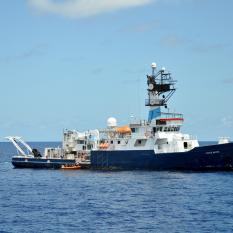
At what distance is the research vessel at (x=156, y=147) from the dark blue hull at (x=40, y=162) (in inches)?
232

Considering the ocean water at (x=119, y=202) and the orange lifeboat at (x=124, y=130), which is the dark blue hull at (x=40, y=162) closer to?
the ocean water at (x=119, y=202)

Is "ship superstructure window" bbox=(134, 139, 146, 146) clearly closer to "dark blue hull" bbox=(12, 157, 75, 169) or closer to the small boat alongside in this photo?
the small boat alongside

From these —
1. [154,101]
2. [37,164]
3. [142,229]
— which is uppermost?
[154,101]

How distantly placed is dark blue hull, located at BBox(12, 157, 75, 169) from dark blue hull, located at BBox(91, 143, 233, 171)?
36.7ft

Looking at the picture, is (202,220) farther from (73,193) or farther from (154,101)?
(154,101)

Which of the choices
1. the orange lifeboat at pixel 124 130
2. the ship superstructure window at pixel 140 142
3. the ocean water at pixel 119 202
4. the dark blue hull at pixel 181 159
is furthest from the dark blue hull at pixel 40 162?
the ship superstructure window at pixel 140 142

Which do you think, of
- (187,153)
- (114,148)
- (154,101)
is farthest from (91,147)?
(187,153)

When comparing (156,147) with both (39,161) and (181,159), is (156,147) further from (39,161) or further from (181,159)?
(39,161)

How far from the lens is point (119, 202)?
56906mm

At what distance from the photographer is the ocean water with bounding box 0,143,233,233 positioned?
4584 centimetres

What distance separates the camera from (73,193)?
64.2 metres

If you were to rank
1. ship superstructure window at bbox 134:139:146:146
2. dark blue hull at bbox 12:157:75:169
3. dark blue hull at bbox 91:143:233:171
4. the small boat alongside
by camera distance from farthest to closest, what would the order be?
the small boat alongside → dark blue hull at bbox 12:157:75:169 → ship superstructure window at bbox 134:139:146:146 → dark blue hull at bbox 91:143:233:171

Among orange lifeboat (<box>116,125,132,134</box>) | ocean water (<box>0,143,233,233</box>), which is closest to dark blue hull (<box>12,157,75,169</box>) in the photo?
ocean water (<box>0,143,233,233</box>)

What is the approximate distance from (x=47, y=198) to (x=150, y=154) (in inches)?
871
